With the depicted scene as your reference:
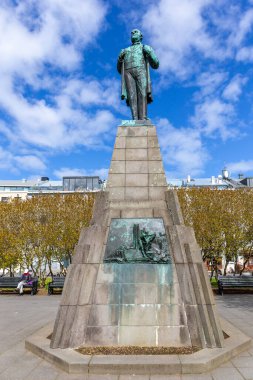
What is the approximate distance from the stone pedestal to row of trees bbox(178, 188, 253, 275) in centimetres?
2209

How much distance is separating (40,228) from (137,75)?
2275 centimetres

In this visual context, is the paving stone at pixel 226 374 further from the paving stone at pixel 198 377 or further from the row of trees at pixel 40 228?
the row of trees at pixel 40 228

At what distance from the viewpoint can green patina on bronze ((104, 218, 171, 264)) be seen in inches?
340

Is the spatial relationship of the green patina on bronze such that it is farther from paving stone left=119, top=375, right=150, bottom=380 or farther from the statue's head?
the statue's head

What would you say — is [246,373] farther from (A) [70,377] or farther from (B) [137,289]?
(A) [70,377]

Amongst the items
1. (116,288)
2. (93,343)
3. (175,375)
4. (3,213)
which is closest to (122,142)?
(116,288)

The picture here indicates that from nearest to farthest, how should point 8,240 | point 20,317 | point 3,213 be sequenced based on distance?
point 20,317, point 8,240, point 3,213

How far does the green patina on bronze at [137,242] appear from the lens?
8.64m

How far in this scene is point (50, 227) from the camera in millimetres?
31312

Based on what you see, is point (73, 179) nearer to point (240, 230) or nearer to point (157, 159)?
point (240, 230)

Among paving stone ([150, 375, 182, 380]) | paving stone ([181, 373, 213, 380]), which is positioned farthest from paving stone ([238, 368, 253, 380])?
paving stone ([150, 375, 182, 380])

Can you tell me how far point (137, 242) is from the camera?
890 cm

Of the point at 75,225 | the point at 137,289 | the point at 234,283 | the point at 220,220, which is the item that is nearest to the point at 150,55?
the point at 137,289

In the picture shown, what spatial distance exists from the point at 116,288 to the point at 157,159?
13.4ft
